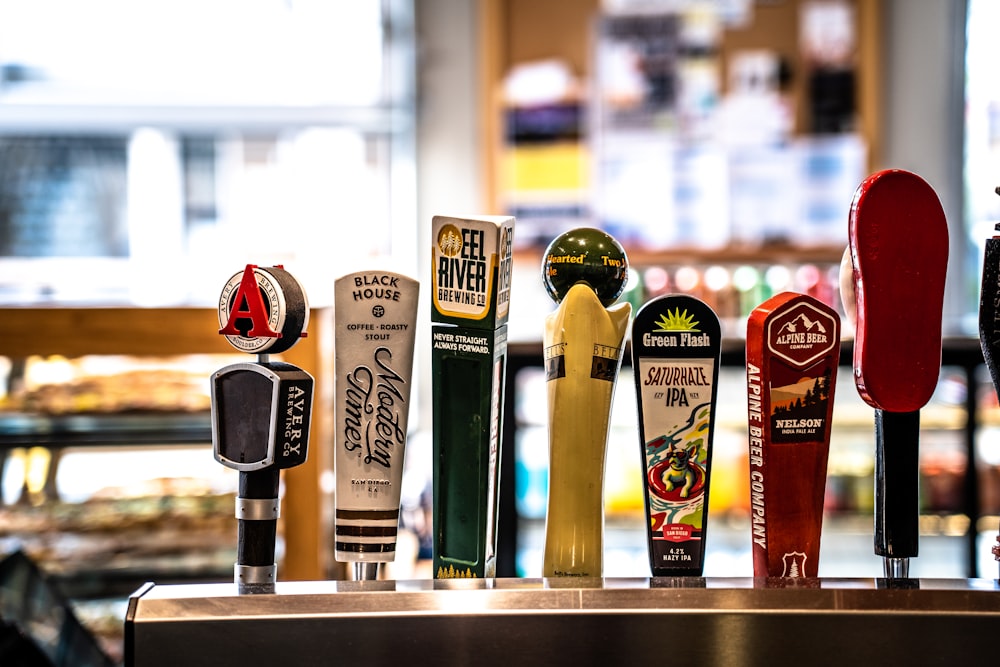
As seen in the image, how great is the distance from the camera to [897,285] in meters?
0.64

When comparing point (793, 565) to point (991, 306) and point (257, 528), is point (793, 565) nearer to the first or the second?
point (991, 306)

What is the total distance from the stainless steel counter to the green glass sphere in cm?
22

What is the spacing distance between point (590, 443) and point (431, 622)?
163mm

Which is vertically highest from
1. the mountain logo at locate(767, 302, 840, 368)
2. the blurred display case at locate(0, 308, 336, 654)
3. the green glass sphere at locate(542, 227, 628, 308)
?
the green glass sphere at locate(542, 227, 628, 308)

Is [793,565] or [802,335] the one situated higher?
[802,335]

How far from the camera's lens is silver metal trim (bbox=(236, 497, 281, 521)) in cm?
68

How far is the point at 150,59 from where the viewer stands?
14.1ft

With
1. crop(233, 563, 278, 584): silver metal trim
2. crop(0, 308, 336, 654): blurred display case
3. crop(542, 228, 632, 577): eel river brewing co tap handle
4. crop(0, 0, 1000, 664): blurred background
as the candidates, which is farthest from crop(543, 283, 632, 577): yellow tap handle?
crop(0, 0, 1000, 664): blurred background

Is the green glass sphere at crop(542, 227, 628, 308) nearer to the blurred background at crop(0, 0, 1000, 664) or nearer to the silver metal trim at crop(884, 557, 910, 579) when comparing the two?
the silver metal trim at crop(884, 557, 910, 579)

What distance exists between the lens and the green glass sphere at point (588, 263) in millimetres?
690

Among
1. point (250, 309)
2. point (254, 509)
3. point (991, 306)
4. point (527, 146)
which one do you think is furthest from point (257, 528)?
point (527, 146)

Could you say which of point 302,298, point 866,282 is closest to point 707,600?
point 866,282

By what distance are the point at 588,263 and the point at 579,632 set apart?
0.25 metres

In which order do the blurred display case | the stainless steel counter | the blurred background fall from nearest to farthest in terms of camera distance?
the stainless steel counter
the blurred display case
the blurred background
